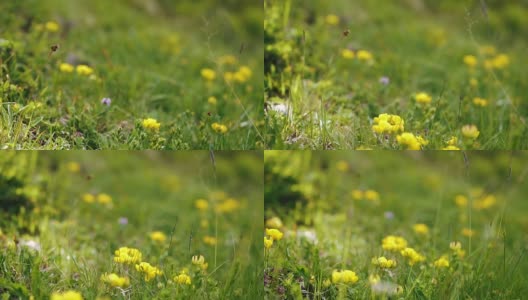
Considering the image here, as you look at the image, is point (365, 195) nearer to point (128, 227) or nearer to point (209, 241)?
point (209, 241)

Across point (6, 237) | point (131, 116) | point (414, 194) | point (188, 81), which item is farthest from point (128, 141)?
point (414, 194)

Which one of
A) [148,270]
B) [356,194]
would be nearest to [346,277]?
[148,270]

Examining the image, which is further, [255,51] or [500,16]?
[500,16]

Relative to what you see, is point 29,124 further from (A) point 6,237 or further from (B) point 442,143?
(B) point 442,143

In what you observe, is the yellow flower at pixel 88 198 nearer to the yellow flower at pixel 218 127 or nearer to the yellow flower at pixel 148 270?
the yellow flower at pixel 218 127

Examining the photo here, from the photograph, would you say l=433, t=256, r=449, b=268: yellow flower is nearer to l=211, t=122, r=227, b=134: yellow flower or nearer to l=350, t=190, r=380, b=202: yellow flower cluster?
l=350, t=190, r=380, b=202: yellow flower cluster

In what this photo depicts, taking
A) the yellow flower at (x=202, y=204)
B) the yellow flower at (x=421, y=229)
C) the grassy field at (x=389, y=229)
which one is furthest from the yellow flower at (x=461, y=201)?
the yellow flower at (x=202, y=204)
